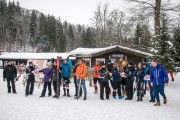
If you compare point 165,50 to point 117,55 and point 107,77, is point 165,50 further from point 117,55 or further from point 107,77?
point 117,55

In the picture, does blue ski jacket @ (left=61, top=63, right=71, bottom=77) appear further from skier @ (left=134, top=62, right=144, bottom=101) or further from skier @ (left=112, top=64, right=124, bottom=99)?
skier @ (left=134, top=62, right=144, bottom=101)

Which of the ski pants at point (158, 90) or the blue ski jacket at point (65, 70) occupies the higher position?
the blue ski jacket at point (65, 70)

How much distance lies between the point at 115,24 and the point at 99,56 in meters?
16.9

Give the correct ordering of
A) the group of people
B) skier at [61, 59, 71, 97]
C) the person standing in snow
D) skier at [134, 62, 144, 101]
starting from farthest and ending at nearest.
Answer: skier at [61, 59, 71, 97]
the group of people
skier at [134, 62, 144, 101]
the person standing in snow

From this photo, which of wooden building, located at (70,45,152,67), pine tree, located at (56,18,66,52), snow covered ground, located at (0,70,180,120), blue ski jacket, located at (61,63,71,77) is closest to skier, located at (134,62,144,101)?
snow covered ground, located at (0,70,180,120)

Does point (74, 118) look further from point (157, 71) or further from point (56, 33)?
point (56, 33)

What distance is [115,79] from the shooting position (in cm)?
1143

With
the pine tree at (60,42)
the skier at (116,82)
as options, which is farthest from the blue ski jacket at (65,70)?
the pine tree at (60,42)

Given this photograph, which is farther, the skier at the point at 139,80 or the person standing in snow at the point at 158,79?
the skier at the point at 139,80

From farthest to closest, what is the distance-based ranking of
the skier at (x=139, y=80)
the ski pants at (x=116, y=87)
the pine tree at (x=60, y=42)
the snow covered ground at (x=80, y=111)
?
the pine tree at (x=60, y=42) < the ski pants at (x=116, y=87) < the skier at (x=139, y=80) < the snow covered ground at (x=80, y=111)

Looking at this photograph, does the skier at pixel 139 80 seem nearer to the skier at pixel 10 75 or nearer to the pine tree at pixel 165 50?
Result: the skier at pixel 10 75

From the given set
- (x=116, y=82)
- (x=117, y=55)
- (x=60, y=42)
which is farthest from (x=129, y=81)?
(x=60, y=42)

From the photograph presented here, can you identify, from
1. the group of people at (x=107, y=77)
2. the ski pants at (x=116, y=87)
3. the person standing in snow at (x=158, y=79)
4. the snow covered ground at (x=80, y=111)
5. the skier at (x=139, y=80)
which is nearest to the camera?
the snow covered ground at (x=80, y=111)

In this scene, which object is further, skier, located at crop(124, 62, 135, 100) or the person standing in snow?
skier, located at crop(124, 62, 135, 100)
